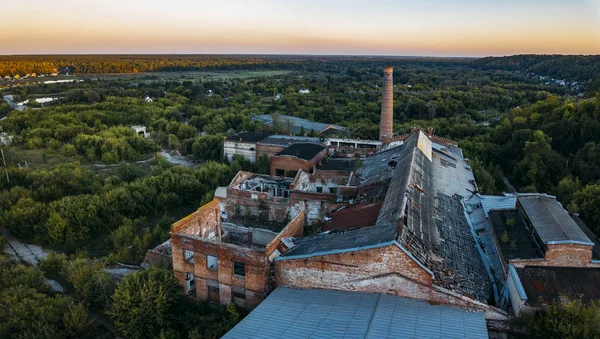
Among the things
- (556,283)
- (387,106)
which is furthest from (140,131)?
(556,283)

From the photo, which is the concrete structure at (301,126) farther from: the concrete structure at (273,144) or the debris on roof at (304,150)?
the debris on roof at (304,150)

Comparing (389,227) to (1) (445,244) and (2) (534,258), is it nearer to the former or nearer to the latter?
(1) (445,244)

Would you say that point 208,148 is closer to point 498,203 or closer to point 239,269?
point 239,269

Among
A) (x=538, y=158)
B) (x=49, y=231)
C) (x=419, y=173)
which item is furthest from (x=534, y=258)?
(x=49, y=231)

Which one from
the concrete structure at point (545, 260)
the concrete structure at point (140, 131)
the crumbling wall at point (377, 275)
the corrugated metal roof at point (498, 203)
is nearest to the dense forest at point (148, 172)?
the concrete structure at point (140, 131)

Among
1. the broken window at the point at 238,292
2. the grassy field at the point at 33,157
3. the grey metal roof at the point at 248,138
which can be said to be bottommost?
the grassy field at the point at 33,157

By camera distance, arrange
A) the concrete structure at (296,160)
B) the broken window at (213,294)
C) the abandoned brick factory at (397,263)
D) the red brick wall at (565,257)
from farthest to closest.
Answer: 1. the concrete structure at (296,160)
2. the broken window at (213,294)
3. the red brick wall at (565,257)
4. the abandoned brick factory at (397,263)
